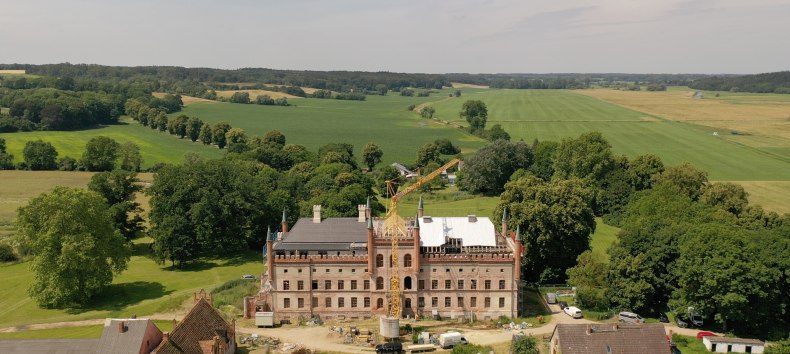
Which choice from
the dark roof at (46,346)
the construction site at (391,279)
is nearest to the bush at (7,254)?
the construction site at (391,279)

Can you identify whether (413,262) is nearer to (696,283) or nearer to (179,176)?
(696,283)

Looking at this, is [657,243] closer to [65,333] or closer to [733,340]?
[733,340]

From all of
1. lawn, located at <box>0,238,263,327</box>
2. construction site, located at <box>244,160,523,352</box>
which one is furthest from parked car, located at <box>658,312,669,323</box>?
lawn, located at <box>0,238,263,327</box>

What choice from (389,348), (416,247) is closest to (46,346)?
(389,348)

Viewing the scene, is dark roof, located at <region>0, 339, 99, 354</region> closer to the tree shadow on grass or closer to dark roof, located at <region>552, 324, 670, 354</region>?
the tree shadow on grass

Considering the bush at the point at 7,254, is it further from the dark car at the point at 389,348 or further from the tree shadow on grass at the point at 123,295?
the dark car at the point at 389,348
